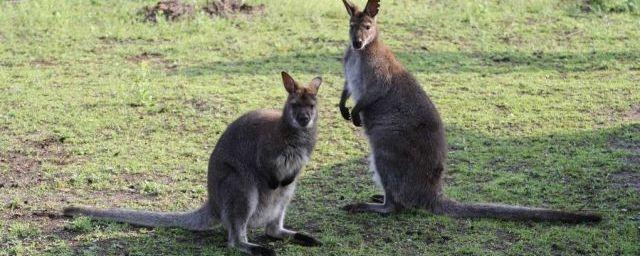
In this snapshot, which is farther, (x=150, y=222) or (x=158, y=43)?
(x=158, y=43)

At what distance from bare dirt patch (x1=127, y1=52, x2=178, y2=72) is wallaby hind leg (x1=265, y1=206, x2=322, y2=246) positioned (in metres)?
4.54

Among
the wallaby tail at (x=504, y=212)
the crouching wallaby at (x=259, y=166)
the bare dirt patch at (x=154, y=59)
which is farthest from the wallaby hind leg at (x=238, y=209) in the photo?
the bare dirt patch at (x=154, y=59)

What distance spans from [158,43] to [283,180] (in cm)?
563

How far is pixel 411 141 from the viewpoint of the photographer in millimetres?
6438

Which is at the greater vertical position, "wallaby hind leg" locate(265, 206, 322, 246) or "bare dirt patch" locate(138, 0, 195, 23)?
"bare dirt patch" locate(138, 0, 195, 23)

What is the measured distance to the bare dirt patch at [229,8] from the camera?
1183cm

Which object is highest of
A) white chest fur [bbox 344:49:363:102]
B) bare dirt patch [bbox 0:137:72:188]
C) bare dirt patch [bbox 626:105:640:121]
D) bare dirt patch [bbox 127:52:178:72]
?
white chest fur [bbox 344:49:363:102]

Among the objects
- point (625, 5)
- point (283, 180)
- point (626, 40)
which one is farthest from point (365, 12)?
point (625, 5)

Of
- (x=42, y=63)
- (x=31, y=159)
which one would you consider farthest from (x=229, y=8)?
(x=31, y=159)

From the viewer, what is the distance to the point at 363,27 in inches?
271

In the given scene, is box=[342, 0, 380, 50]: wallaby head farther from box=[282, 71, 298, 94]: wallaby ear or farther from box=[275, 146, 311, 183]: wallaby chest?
box=[275, 146, 311, 183]: wallaby chest

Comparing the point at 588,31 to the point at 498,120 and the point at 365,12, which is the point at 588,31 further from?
the point at 365,12

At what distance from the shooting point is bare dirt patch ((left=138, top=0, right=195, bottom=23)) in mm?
11578

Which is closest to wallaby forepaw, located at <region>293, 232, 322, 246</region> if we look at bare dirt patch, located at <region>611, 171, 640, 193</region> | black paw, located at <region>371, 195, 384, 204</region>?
black paw, located at <region>371, 195, 384, 204</region>
